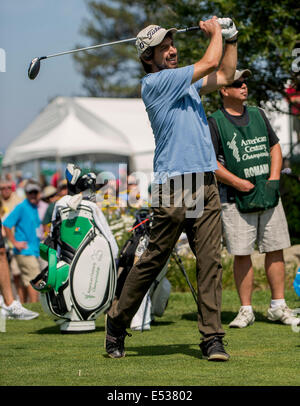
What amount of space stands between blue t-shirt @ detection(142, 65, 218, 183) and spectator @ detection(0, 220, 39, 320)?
3.03 metres

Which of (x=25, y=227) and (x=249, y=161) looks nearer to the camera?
(x=249, y=161)

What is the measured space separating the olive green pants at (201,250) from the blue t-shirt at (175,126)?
136mm

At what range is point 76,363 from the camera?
539cm

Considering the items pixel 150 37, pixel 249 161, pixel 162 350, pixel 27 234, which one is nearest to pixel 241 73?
pixel 249 161

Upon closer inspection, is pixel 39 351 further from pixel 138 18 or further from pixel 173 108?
pixel 138 18

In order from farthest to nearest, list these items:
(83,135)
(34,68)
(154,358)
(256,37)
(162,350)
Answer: (83,135)
(256,37)
(162,350)
(34,68)
(154,358)

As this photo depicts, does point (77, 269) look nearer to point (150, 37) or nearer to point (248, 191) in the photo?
Answer: point (248, 191)

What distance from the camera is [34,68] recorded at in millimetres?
5773

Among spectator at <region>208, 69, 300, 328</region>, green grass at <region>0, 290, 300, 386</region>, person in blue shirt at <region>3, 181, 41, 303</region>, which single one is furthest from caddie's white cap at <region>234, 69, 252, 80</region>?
person in blue shirt at <region>3, 181, 41, 303</region>

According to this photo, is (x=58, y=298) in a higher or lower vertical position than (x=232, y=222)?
lower

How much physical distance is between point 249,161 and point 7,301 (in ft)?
9.48

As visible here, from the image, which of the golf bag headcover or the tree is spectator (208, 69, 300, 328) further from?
the tree
